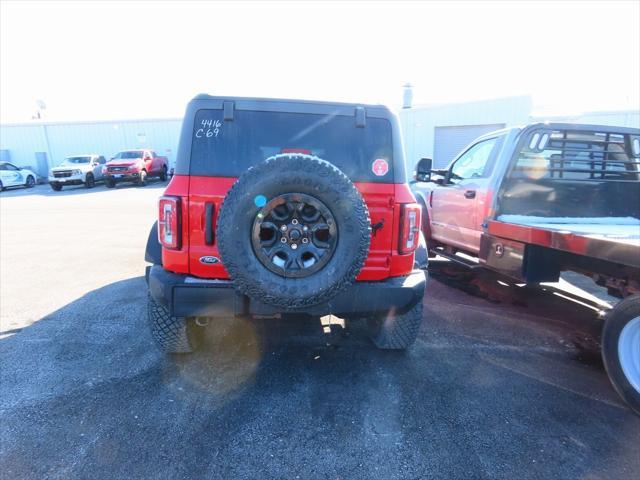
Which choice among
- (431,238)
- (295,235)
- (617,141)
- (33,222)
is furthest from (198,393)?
(33,222)

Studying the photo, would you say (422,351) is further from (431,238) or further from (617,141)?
(617,141)

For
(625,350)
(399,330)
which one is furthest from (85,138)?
(625,350)

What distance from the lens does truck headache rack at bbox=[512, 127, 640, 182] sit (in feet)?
13.0

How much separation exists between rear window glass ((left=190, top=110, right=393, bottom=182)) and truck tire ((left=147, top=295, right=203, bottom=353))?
45.9 inches

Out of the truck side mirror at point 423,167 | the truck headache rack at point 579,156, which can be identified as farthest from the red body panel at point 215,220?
the truck side mirror at point 423,167

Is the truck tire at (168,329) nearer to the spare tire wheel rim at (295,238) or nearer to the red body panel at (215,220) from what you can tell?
the red body panel at (215,220)

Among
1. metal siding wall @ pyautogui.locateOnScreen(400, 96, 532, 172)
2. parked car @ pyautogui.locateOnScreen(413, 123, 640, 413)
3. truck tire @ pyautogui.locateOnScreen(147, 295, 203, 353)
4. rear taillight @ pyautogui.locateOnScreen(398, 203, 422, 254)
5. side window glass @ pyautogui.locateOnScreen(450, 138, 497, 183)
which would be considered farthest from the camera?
metal siding wall @ pyautogui.locateOnScreen(400, 96, 532, 172)

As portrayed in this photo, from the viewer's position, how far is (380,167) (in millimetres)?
2727

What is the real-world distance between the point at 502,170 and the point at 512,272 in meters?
1.20

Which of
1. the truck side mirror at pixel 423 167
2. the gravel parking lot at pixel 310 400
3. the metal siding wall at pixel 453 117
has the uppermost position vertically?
the metal siding wall at pixel 453 117

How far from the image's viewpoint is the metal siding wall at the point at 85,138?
2522 cm

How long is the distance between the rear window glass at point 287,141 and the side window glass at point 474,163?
7.19 ft

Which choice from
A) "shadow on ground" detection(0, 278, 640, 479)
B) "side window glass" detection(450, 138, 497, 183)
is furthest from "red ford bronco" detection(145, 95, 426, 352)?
"side window glass" detection(450, 138, 497, 183)

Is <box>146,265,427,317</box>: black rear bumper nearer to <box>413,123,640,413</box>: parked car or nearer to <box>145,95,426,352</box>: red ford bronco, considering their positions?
<box>145,95,426,352</box>: red ford bronco
